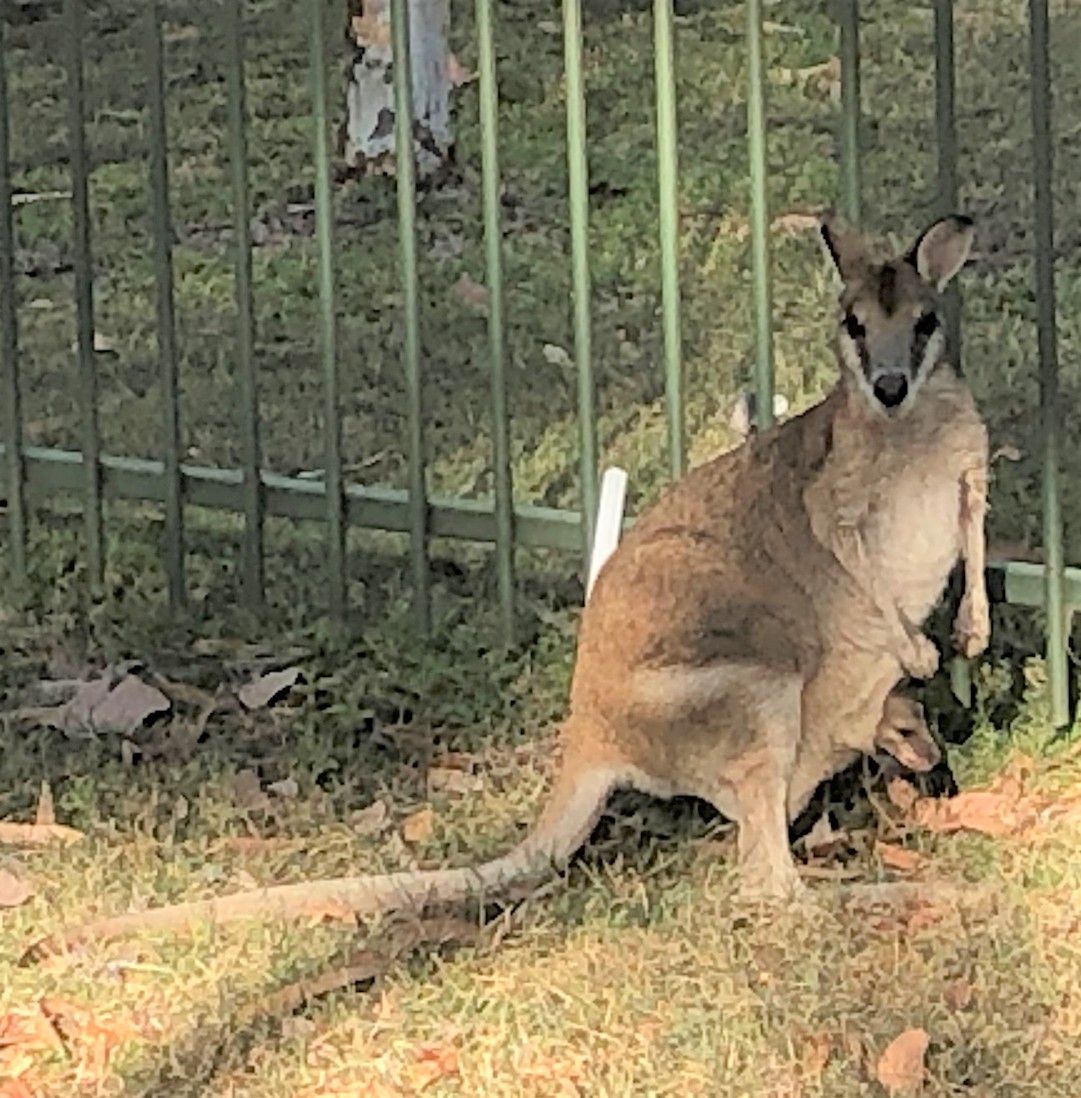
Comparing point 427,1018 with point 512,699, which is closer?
point 427,1018

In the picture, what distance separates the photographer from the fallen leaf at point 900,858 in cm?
465

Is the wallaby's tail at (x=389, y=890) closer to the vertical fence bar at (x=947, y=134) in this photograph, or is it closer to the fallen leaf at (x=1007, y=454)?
the vertical fence bar at (x=947, y=134)

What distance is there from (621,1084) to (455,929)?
593 millimetres

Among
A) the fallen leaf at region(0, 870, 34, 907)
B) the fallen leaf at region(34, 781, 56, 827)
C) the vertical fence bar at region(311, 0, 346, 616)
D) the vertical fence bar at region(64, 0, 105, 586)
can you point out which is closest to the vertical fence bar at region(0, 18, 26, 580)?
the vertical fence bar at region(64, 0, 105, 586)

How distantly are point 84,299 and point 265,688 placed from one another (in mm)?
1081

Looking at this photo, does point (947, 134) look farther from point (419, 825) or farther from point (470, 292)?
point (470, 292)

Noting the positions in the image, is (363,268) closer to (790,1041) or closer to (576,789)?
(576,789)

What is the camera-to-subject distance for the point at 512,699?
5602 millimetres

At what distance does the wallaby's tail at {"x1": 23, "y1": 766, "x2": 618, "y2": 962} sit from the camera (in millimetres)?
4461

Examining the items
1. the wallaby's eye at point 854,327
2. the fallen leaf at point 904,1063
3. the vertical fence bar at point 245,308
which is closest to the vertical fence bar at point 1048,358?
the wallaby's eye at point 854,327

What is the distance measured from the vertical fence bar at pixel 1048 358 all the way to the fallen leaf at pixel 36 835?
67.6 inches

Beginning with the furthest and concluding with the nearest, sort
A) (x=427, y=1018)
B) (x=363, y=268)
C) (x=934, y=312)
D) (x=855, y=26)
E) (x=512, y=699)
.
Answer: (x=363, y=268), (x=512, y=699), (x=855, y=26), (x=934, y=312), (x=427, y=1018)

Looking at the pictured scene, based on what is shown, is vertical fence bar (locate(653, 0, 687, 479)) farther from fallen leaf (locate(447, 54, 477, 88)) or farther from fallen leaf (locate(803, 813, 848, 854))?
fallen leaf (locate(447, 54, 477, 88))

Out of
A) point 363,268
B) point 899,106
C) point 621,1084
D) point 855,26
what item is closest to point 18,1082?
point 621,1084
